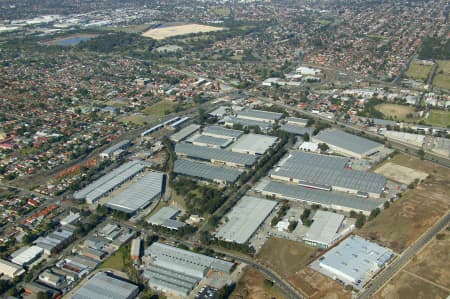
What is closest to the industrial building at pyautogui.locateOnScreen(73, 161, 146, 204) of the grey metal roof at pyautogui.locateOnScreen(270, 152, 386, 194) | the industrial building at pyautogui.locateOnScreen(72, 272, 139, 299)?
the industrial building at pyautogui.locateOnScreen(72, 272, 139, 299)

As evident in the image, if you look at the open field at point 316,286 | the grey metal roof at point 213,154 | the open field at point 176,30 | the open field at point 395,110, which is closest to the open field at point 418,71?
the open field at point 395,110

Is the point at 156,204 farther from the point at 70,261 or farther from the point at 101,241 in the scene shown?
the point at 70,261

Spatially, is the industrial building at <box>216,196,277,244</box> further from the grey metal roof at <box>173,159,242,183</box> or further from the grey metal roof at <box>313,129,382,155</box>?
the grey metal roof at <box>313,129,382,155</box>

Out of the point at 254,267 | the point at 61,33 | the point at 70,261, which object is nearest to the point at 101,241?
the point at 70,261

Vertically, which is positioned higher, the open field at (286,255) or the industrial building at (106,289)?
the open field at (286,255)

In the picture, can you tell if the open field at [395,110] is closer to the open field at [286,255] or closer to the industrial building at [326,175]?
the industrial building at [326,175]

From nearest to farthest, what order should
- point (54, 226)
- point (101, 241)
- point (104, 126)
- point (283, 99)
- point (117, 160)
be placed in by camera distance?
1. point (101, 241)
2. point (54, 226)
3. point (117, 160)
4. point (104, 126)
5. point (283, 99)
